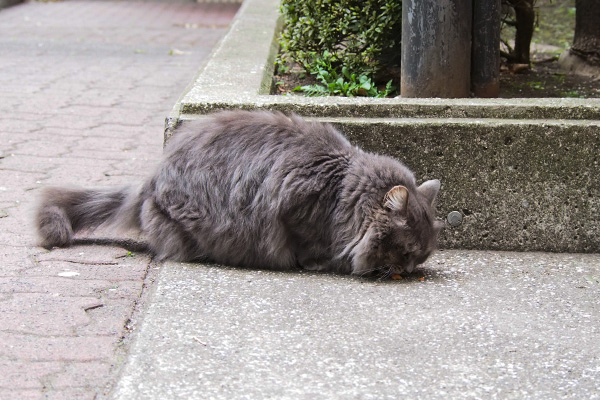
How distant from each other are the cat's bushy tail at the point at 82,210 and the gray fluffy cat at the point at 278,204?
10 millimetres

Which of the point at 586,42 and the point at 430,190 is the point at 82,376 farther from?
the point at 586,42

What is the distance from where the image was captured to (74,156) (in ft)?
16.9

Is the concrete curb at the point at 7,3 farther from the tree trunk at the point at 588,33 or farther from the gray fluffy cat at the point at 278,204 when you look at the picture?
the gray fluffy cat at the point at 278,204

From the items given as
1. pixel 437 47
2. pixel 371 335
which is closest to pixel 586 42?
pixel 437 47

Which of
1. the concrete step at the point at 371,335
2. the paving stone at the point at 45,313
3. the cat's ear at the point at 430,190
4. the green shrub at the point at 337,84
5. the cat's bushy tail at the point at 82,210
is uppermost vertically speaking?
the green shrub at the point at 337,84

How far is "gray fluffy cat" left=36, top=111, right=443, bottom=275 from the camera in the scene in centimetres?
358

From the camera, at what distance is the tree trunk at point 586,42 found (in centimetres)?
584

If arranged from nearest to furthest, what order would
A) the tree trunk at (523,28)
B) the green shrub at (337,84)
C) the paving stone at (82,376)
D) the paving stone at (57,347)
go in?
the paving stone at (82,376)
the paving stone at (57,347)
the green shrub at (337,84)
the tree trunk at (523,28)

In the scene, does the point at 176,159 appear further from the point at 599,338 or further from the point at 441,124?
the point at 599,338

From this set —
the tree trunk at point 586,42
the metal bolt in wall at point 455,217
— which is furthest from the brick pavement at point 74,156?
the tree trunk at point 586,42

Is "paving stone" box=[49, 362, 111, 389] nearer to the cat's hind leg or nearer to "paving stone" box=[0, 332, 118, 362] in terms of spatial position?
"paving stone" box=[0, 332, 118, 362]

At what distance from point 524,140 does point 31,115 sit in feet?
12.8

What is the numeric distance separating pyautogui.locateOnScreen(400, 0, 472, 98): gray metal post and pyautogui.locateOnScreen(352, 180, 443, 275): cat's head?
97 centimetres

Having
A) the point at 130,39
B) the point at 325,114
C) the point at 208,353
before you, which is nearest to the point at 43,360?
the point at 208,353
